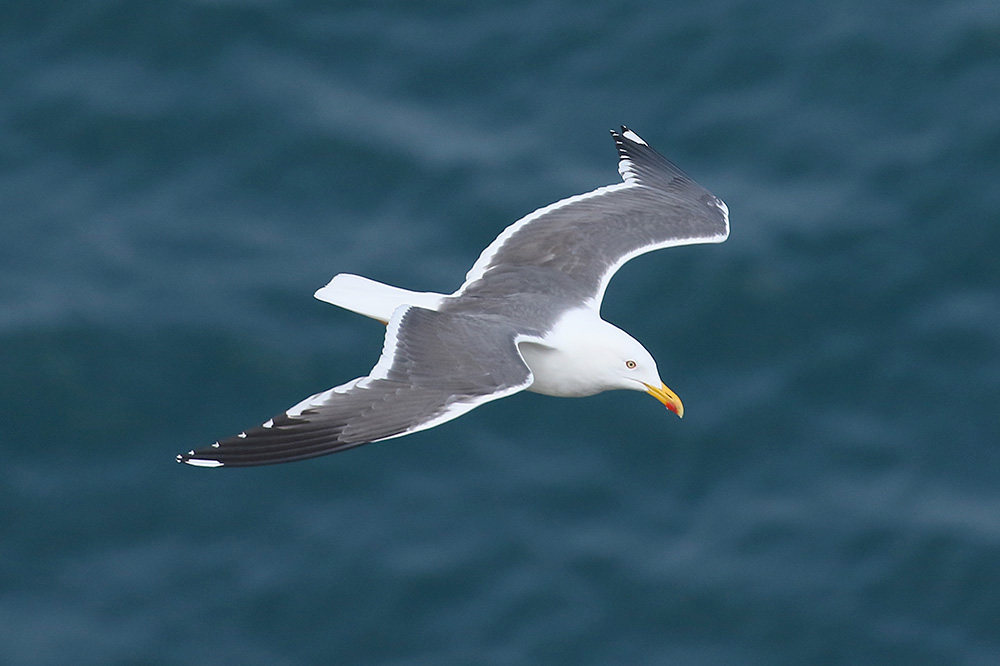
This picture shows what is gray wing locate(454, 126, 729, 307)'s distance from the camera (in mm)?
13602

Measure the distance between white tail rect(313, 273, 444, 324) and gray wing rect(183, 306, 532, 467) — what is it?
24.9 inches

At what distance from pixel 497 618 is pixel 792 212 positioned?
5.06 m

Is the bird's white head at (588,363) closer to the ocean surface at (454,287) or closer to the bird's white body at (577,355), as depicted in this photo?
the bird's white body at (577,355)

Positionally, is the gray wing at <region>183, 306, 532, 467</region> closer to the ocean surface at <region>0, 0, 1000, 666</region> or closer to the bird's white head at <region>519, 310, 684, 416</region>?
the bird's white head at <region>519, 310, 684, 416</region>

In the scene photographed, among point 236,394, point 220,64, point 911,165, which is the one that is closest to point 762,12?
point 911,165

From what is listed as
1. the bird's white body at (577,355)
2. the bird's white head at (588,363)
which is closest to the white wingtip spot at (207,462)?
the bird's white body at (577,355)

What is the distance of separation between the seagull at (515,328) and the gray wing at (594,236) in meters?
0.01

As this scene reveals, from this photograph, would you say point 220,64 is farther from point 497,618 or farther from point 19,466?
point 497,618

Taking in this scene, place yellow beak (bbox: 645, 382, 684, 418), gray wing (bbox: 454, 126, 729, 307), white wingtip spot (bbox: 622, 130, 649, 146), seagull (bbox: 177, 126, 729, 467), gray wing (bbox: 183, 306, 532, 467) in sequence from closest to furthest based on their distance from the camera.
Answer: gray wing (bbox: 183, 306, 532, 467)
seagull (bbox: 177, 126, 729, 467)
yellow beak (bbox: 645, 382, 684, 418)
gray wing (bbox: 454, 126, 729, 307)
white wingtip spot (bbox: 622, 130, 649, 146)

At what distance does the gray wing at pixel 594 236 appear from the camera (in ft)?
44.6

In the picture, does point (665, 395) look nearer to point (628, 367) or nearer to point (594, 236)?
point (628, 367)

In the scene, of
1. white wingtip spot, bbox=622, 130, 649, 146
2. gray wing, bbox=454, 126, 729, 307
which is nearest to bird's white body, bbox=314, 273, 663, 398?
gray wing, bbox=454, 126, 729, 307

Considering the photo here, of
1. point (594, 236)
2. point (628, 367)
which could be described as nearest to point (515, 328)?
point (628, 367)

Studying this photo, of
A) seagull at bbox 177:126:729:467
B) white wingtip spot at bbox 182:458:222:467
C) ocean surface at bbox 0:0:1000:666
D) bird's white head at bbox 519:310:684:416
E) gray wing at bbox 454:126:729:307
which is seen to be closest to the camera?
white wingtip spot at bbox 182:458:222:467
